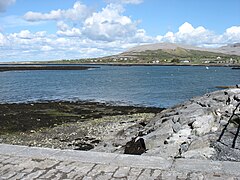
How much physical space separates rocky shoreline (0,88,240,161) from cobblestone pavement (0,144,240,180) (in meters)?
2.04

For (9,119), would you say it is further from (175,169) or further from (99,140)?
(175,169)

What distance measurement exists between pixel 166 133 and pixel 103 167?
5.95m

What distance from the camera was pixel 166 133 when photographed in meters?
11.8

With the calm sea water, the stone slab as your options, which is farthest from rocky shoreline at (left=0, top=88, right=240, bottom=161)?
the calm sea water

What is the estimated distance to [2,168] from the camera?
6309 mm

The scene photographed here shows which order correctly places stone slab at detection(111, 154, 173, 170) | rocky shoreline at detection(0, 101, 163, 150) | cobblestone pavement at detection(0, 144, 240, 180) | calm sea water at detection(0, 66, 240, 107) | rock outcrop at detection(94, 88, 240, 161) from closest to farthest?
1. cobblestone pavement at detection(0, 144, 240, 180)
2. stone slab at detection(111, 154, 173, 170)
3. rock outcrop at detection(94, 88, 240, 161)
4. rocky shoreline at detection(0, 101, 163, 150)
5. calm sea water at detection(0, 66, 240, 107)

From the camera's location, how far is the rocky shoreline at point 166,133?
9.20m

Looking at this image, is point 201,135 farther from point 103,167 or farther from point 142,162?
point 103,167

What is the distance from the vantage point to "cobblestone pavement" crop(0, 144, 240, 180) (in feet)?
18.9

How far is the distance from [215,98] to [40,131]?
1129cm

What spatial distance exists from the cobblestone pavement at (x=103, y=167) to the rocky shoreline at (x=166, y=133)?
2040 mm

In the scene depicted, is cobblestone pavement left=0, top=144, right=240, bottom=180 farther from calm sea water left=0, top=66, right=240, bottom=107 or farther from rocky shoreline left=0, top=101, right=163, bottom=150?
calm sea water left=0, top=66, right=240, bottom=107

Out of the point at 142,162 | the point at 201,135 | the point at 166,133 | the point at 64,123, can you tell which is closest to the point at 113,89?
the point at 64,123

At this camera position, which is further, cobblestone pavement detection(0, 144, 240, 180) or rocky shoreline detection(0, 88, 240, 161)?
rocky shoreline detection(0, 88, 240, 161)
